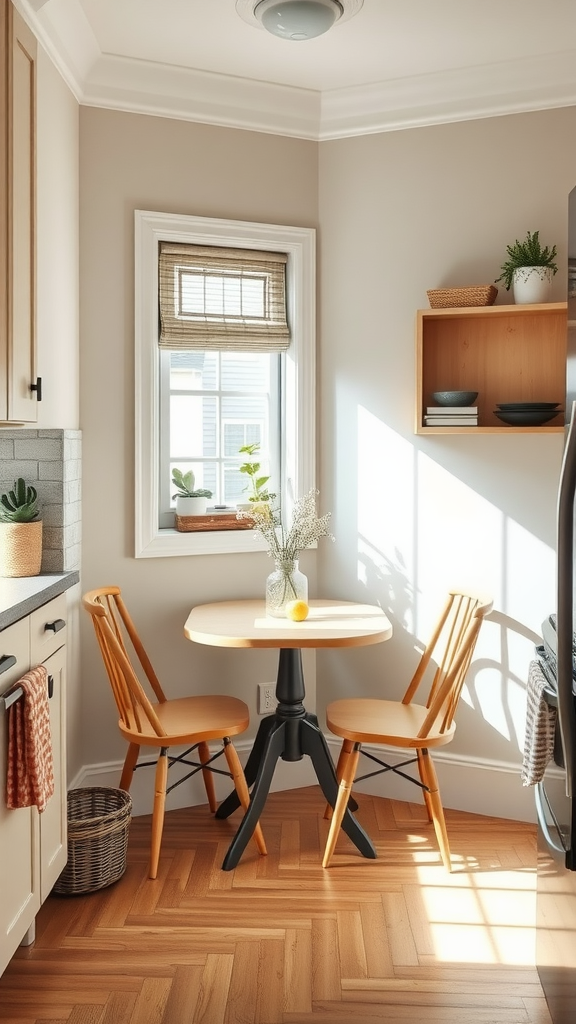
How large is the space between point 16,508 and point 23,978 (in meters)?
1.33

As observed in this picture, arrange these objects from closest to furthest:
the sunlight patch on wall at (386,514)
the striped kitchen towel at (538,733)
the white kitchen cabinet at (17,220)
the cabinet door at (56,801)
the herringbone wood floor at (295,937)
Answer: the striped kitchen towel at (538,733) < the herringbone wood floor at (295,937) < the white kitchen cabinet at (17,220) < the cabinet door at (56,801) < the sunlight patch on wall at (386,514)

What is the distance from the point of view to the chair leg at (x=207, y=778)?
10.9 ft

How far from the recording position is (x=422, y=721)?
10.3ft

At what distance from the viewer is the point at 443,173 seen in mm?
3422

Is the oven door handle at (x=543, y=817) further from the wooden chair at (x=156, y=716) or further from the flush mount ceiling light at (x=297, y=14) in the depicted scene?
the flush mount ceiling light at (x=297, y=14)

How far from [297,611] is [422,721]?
584 mm

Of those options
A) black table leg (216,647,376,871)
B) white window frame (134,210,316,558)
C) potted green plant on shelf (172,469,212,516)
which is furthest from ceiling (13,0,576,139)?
black table leg (216,647,376,871)

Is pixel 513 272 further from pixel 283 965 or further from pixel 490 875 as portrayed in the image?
pixel 283 965

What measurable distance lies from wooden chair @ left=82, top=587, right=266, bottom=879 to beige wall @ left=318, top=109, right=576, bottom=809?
2.17 feet

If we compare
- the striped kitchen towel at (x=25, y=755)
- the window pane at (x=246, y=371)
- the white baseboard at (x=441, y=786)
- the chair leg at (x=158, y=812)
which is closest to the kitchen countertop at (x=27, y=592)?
the striped kitchen towel at (x=25, y=755)

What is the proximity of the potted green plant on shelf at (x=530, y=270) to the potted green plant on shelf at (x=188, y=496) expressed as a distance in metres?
1.39

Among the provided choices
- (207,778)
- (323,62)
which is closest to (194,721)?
(207,778)

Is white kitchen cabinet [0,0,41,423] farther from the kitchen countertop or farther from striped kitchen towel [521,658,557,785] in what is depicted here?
striped kitchen towel [521,658,557,785]

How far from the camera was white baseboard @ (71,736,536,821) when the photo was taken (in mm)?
3383
